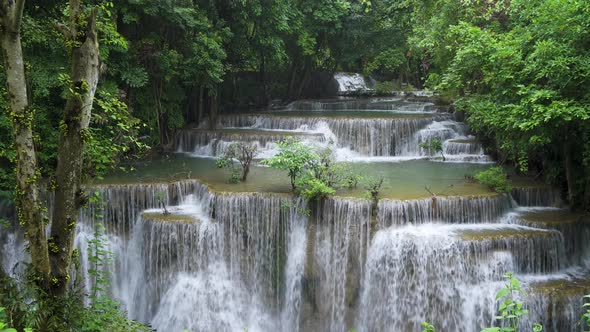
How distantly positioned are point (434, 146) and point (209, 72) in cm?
708

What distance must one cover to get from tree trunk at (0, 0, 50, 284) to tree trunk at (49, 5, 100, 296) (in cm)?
21

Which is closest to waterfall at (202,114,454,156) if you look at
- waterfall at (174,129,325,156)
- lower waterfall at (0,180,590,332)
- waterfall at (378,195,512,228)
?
waterfall at (174,129,325,156)

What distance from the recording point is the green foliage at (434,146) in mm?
14625

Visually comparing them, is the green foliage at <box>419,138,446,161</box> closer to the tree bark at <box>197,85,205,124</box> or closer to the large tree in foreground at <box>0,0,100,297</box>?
the tree bark at <box>197,85,205,124</box>

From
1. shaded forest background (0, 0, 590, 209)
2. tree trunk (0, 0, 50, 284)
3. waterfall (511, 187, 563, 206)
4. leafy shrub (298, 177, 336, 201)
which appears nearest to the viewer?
tree trunk (0, 0, 50, 284)

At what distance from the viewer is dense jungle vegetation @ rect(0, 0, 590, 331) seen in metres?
5.37

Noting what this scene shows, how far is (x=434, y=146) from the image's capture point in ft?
48.0

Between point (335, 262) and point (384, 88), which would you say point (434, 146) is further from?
point (384, 88)

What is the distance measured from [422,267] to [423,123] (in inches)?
294

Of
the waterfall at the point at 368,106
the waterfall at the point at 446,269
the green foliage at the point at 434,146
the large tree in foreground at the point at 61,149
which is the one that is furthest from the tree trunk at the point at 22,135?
the waterfall at the point at 368,106

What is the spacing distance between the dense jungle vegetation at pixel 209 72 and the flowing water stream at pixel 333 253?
1280 mm

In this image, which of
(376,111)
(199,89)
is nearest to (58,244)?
(199,89)

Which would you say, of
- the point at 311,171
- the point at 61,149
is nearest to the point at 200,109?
the point at 311,171

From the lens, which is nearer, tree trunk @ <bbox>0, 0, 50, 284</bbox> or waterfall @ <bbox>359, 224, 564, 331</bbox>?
tree trunk @ <bbox>0, 0, 50, 284</bbox>
